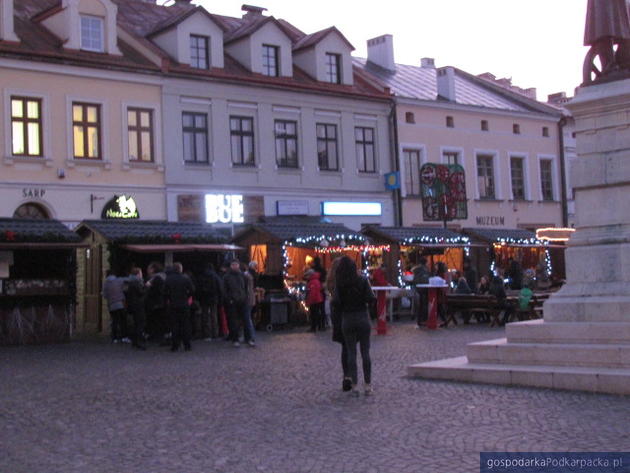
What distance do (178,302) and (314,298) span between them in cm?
565

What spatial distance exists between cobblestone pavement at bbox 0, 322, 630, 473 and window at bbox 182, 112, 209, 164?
16170mm

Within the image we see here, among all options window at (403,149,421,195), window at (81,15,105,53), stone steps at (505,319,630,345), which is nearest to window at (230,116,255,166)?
window at (81,15,105,53)

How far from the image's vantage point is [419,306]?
24609 millimetres

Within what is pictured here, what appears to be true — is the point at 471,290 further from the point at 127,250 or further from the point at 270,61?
the point at 270,61

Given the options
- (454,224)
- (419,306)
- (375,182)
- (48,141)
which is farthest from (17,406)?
(454,224)

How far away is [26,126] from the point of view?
27.8 metres

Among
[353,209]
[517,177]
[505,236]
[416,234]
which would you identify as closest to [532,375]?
[416,234]

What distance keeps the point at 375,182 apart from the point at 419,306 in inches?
480

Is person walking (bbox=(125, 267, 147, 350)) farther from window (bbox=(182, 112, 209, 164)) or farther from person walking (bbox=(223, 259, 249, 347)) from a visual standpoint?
window (bbox=(182, 112, 209, 164))

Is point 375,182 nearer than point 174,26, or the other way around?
point 174,26

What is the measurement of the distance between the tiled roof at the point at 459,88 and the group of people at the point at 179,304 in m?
17.9

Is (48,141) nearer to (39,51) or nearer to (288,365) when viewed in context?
(39,51)

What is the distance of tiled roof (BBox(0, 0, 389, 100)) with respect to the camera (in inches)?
1117

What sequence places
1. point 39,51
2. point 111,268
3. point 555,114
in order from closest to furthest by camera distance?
1. point 111,268
2. point 39,51
3. point 555,114
